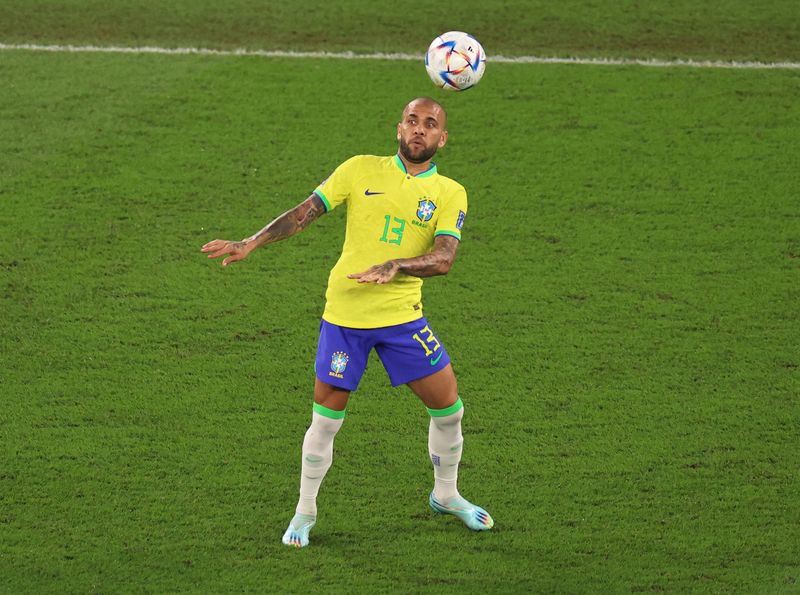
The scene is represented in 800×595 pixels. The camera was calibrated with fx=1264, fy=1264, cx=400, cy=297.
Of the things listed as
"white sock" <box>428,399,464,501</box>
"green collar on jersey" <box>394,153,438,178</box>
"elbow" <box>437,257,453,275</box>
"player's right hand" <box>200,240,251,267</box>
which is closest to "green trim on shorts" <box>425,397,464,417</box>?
"white sock" <box>428,399,464,501</box>

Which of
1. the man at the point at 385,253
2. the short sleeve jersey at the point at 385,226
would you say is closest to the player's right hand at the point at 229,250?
the man at the point at 385,253

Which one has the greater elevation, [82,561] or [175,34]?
[175,34]

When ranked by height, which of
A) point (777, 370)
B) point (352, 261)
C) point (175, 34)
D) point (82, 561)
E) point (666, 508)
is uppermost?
point (175, 34)

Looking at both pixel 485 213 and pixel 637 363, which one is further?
pixel 485 213

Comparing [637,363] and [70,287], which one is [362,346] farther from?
[70,287]

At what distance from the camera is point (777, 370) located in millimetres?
7215

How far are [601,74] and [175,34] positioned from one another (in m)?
4.00

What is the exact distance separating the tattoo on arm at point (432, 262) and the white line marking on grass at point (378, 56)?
20.7 feet

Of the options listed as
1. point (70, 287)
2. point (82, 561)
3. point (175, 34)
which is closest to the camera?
point (82, 561)

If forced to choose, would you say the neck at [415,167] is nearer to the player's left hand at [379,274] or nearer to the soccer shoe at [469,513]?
the player's left hand at [379,274]

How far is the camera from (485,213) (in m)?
9.02

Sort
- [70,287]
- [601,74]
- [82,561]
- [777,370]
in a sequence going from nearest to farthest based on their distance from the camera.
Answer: [82,561]
[777,370]
[70,287]
[601,74]

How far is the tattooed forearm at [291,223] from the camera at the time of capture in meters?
5.35

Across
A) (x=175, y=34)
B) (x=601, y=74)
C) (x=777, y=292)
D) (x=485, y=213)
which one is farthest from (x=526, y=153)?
(x=175, y=34)
